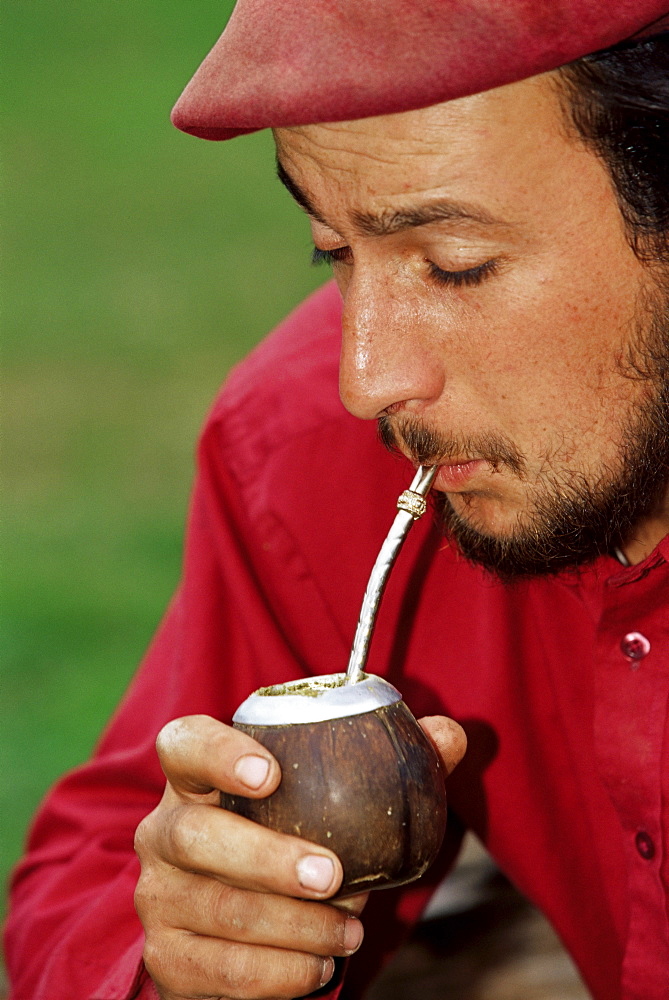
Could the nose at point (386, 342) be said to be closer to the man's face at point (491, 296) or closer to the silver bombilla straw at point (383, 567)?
the man's face at point (491, 296)

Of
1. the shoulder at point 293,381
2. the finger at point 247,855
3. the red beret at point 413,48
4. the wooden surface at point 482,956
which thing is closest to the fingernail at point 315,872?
the finger at point 247,855

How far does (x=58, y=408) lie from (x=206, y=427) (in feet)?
16.6

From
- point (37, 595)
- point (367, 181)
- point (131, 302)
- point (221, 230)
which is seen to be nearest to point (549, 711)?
point (367, 181)

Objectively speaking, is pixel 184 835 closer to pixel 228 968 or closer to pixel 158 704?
pixel 228 968

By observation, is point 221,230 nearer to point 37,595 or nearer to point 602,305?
point 37,595

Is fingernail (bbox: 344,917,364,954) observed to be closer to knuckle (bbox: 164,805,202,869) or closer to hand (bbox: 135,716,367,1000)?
hand (bbox: 135,716,367,1000)

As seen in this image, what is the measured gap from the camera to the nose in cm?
149

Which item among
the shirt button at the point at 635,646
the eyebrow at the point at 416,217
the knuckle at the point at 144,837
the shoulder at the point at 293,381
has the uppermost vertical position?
the eyebrow at the point at 416,217

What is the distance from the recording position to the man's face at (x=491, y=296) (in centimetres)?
143

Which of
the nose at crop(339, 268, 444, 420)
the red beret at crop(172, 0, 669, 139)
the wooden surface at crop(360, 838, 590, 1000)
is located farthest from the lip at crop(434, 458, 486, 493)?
the wooden surface at crop(360, 838, 590, 1000)

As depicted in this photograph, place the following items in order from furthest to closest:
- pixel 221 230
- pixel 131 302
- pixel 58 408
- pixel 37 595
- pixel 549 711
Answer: pixel 221 230 < pixel 131 302 < pixel 58 408 < pixel 37 595 < pixel 549 711

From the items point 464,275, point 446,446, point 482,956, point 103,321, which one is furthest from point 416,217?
point 103,321

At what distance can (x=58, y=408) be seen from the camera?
22.9ft

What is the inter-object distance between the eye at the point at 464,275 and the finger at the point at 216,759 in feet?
1.72
